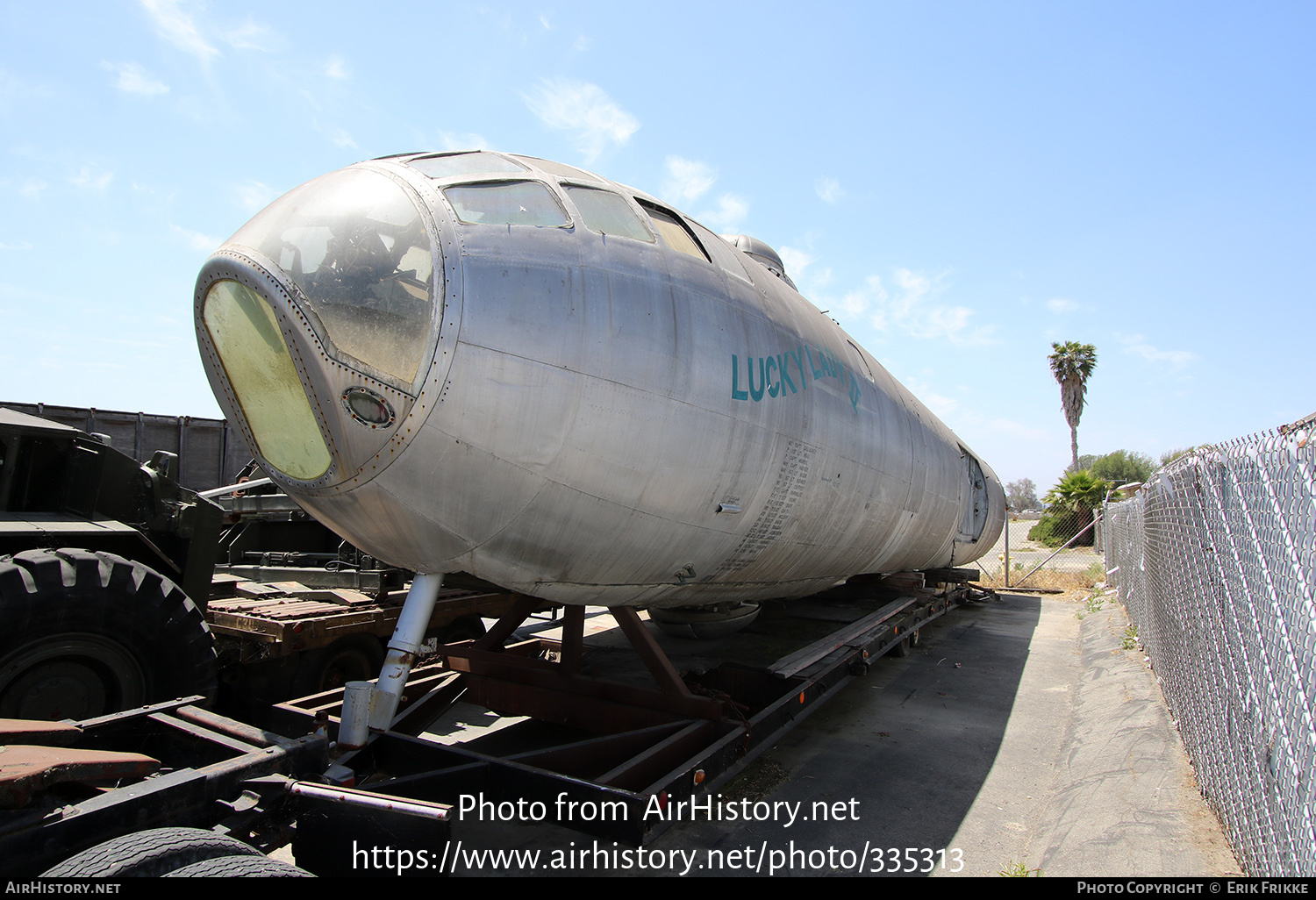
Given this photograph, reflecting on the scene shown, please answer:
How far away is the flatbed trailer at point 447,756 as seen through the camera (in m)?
2.85

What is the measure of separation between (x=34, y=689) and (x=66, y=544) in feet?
4.95

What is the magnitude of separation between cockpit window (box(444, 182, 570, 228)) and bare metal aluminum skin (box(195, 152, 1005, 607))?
14 mm

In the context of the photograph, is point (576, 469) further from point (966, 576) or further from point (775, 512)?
point (966, 576)

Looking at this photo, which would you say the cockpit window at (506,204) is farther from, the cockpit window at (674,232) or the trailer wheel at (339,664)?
the trailer wheel at (339,664)

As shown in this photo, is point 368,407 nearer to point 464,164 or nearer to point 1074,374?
point 464,164

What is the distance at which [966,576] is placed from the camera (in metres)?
12.4

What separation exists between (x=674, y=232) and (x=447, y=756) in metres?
3.50

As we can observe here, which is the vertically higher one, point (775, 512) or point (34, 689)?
point (775, 512)

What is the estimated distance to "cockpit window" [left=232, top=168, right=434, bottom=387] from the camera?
10.9ft

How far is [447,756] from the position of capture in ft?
12.8

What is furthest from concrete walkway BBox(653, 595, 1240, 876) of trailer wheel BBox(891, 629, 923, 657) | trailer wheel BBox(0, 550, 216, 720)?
trailer wheel BBox(0, 550, 216, 720)

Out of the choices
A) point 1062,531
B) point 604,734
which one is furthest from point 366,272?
point 1062,531

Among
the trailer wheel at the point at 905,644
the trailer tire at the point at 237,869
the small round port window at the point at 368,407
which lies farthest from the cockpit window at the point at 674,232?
the trailer wheel at the point at 905,644
